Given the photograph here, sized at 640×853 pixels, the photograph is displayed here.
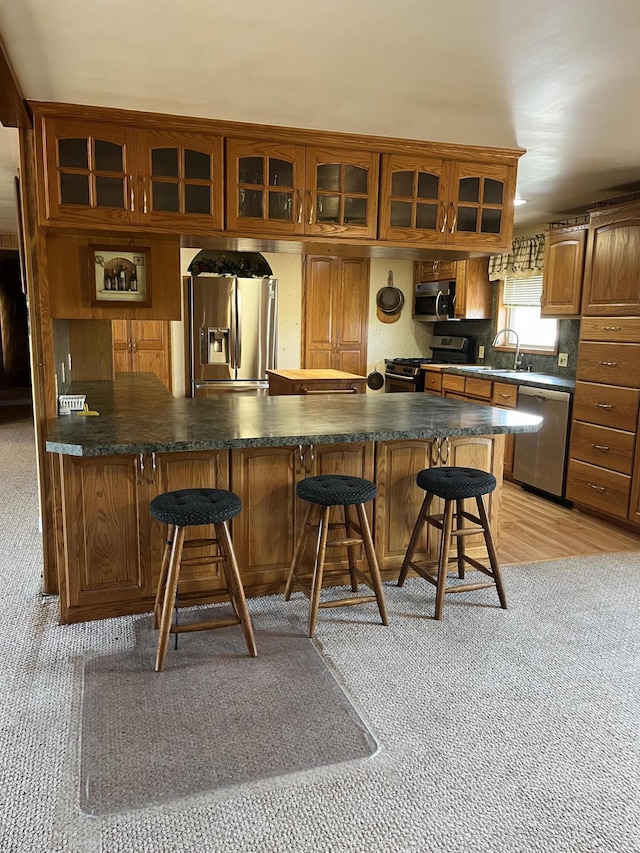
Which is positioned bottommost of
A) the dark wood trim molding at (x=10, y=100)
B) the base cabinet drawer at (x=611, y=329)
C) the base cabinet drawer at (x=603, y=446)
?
the base cabinet drawer at (x=603, y=446)

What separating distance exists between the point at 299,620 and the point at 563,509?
2662 mm

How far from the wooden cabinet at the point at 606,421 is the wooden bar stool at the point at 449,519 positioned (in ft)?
5.21

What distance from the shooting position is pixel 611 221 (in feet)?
13.7

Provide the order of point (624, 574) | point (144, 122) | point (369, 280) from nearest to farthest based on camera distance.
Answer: point (144, 122) → point (624, 574) → point (369, 280)

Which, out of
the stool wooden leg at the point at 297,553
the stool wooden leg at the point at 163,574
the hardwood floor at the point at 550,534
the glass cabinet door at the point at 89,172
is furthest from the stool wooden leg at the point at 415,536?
the glass cabinet door at the point at 89,172

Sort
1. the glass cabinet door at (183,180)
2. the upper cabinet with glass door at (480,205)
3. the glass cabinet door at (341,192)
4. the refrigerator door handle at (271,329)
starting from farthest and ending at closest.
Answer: the refrigerator door handle at (271,329) < the upper cabinet with glass door at (480,205) < the glass cabinet door at (341,192) < the glass cabinet door at (183,180)

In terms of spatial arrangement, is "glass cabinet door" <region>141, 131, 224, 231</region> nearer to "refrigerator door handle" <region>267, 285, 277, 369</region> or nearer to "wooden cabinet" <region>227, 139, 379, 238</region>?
"wooden cabinet" <region>227, 139, 379, 238</region>

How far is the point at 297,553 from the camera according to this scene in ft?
9.58

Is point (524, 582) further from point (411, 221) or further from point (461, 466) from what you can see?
point (411, 221)

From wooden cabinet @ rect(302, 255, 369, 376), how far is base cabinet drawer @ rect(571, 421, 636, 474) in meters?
3.15

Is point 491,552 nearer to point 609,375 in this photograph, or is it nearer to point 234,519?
point 234,519


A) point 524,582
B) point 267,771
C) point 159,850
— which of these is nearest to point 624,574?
point 524,582

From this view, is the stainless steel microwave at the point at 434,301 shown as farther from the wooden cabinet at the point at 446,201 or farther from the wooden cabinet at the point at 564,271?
the wooden cabinet at the point at 446,201

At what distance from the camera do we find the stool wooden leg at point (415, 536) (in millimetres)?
3055
